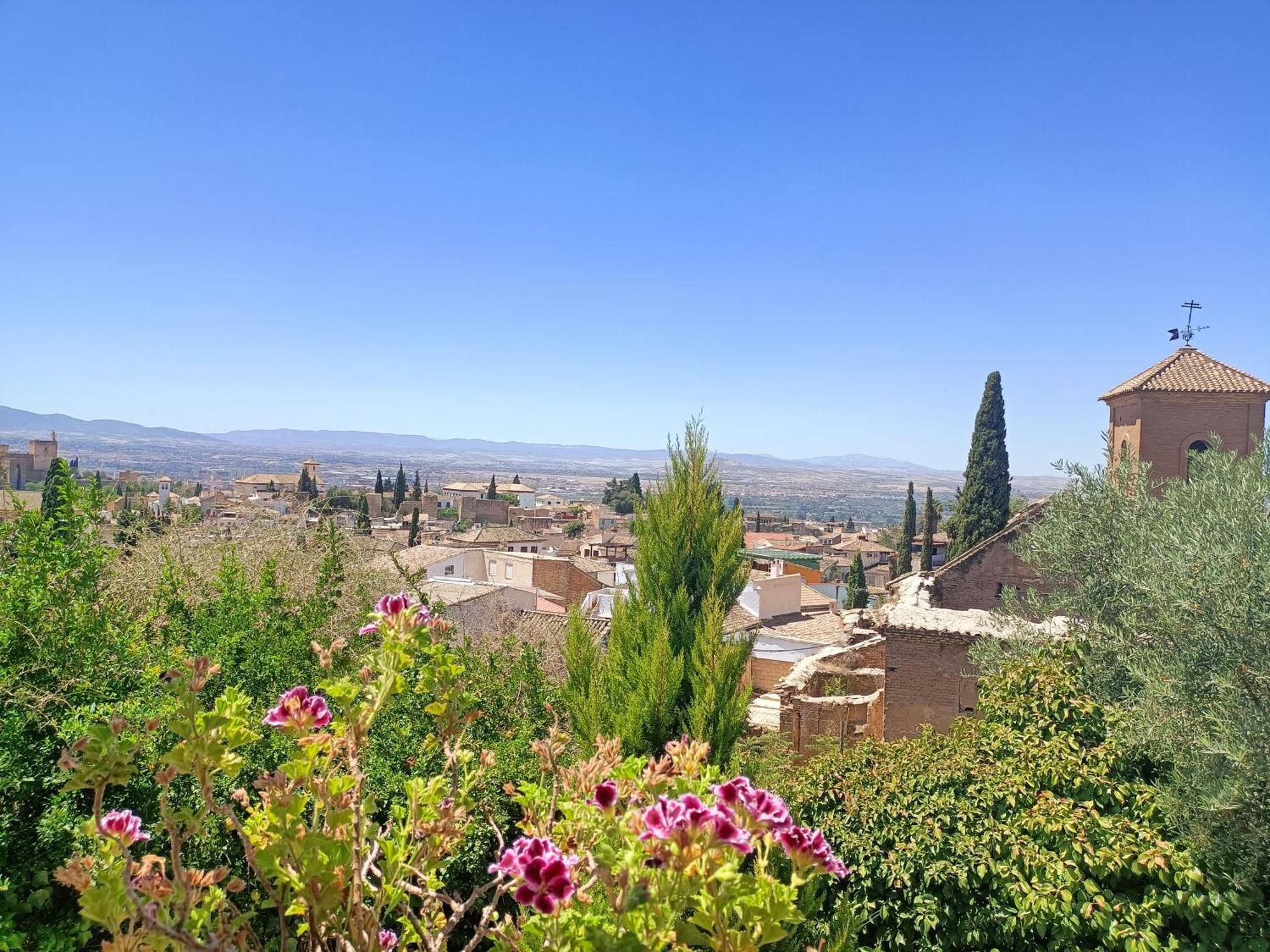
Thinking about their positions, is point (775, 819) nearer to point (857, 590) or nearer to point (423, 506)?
point (857, 590)

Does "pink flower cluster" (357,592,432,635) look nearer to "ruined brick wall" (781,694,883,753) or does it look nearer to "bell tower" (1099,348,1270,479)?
"ruined brick wall" (781,694,883,753)

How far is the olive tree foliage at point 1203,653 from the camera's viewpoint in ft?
15.6

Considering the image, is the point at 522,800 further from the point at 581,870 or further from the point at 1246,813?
the point at 1246,813

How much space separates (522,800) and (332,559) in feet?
14.2

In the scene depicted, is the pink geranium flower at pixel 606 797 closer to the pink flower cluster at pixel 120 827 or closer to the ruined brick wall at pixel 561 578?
the pink flower cluster at pixel 120 827

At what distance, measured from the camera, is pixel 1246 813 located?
15.5 feet

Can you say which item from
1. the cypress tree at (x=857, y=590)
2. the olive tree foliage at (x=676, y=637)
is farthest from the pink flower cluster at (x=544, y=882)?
the cypress tree at (x=857, y=590)

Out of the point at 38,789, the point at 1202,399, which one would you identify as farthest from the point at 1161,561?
the point at 1202,399

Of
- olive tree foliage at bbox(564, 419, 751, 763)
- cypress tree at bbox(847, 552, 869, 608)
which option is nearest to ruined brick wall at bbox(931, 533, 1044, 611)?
olive tree foliage at bbox(564, 419, 751, 763)

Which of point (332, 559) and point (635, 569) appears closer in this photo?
point (332, 559)

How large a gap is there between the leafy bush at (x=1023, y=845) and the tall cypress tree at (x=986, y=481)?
84.6 ft

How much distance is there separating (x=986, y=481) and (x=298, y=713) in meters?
32.5

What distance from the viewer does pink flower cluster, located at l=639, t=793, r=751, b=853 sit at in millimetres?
1733

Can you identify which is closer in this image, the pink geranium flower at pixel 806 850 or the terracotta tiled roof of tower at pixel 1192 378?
the pink geranium flower at pixel 806 850
